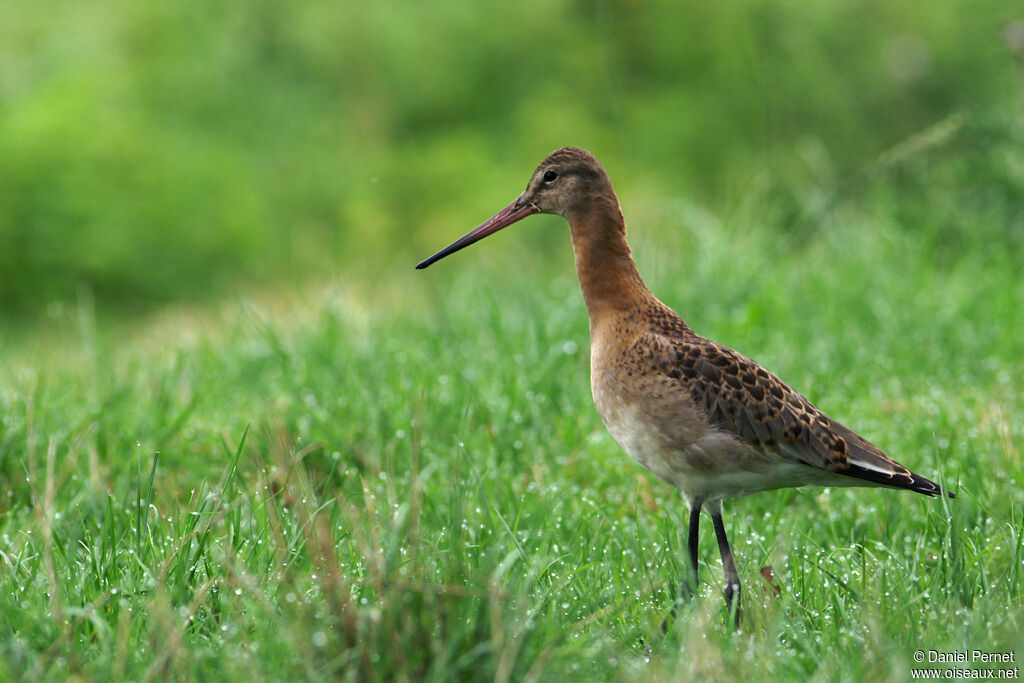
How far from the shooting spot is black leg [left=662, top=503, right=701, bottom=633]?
10.6ft

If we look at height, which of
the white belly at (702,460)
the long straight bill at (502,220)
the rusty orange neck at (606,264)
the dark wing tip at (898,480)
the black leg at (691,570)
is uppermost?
the long straight bill at (502,220)

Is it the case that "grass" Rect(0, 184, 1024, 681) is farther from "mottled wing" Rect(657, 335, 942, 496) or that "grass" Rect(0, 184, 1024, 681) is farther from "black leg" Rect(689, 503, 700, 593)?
"mottled wing" Rect(657, 335, 942, 496)

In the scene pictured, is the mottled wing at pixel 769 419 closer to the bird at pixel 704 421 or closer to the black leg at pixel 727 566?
the bird at pixel 704 421

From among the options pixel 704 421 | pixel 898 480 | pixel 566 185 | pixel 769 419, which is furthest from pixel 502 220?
pixel 898 480

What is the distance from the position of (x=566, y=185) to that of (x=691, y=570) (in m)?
1.33

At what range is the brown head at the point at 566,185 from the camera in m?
3.72

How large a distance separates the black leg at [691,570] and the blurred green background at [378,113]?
7.36m

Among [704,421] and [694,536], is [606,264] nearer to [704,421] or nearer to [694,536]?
[704,421]

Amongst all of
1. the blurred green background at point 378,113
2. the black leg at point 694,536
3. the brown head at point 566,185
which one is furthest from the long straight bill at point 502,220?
the blurred green background at point 378,113

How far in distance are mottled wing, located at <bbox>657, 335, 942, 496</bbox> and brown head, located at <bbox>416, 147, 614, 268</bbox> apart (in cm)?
59

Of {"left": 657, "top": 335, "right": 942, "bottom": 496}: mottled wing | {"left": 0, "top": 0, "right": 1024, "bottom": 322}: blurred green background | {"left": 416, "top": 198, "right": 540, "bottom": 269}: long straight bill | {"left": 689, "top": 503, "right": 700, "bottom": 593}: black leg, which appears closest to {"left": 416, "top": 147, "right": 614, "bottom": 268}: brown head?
{"left": 416, "top": 198, "right": 540, "bottom": 269}: long straight bill

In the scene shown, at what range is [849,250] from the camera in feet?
25.2

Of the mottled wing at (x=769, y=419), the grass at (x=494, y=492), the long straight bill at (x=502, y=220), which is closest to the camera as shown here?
the grass at (x=494, y=492)

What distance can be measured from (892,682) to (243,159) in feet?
46.3
